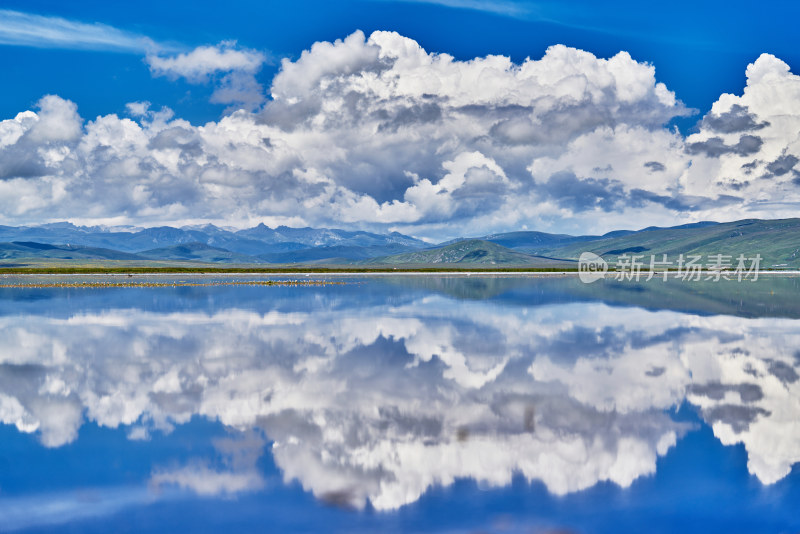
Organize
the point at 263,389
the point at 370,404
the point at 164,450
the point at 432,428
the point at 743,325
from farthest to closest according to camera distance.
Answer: the point at 743,325
the point at 263,389
the point at 370,404
the point at 432,428
the point at 164,450

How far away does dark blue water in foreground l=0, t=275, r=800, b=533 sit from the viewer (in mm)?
13141

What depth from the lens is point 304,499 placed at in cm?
1368

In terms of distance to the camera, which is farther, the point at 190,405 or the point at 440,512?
the point at 190,405

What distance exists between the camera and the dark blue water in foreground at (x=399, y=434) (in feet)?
43.1

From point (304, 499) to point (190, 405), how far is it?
9.28 metres

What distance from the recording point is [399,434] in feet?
58.7

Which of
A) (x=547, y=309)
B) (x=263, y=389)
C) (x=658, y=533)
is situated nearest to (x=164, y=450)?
(x=263, y=389)

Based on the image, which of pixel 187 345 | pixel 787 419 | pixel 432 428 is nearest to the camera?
pixel 432 428

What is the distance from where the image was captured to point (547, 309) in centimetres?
5884

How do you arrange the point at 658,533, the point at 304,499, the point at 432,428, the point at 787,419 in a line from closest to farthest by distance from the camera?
the point at 658,533
the point at 304,499
the point at 432,428
the point at 787,419

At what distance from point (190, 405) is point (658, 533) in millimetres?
15203

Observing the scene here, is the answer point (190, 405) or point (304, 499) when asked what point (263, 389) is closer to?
point (190, 405)

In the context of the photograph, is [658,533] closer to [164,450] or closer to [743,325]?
[164,450]

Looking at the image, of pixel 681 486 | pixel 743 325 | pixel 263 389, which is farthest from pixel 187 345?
pixel 743 325
